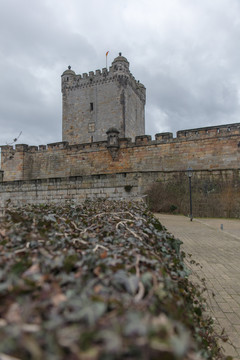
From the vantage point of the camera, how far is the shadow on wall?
55.1 feet

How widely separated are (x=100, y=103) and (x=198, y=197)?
18.4 m

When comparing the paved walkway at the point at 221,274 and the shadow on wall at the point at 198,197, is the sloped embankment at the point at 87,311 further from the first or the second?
the shadow on wall at the point at 198,197

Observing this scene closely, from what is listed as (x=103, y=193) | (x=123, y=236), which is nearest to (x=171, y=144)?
(x=103, y=193)

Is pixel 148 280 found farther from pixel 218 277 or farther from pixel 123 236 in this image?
pixel 218 277

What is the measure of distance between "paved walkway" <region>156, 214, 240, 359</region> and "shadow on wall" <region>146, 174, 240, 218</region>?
24.4 ft

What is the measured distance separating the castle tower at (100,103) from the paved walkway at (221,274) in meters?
22.0

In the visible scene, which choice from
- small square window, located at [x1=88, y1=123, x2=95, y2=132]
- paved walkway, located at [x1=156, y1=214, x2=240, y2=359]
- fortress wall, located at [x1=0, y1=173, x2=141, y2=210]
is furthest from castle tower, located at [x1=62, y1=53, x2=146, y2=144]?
paved walkway, located at [x1=156, y1=214, x2=240, y2=359]

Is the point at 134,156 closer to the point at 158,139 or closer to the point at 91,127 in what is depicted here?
the point at 158,139

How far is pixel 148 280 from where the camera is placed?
1.19 metres

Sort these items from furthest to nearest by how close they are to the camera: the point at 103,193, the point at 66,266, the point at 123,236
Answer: the point at 103,193
the point at 123,236
the point at 66,266

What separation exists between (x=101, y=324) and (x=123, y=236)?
1513mm

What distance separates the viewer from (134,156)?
22594 mm

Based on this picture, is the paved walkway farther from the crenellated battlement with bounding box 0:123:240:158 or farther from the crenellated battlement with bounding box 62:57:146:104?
the crenellated battlement with bounding box 62:57:146:104

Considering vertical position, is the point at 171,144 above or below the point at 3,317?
above
